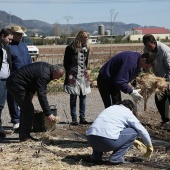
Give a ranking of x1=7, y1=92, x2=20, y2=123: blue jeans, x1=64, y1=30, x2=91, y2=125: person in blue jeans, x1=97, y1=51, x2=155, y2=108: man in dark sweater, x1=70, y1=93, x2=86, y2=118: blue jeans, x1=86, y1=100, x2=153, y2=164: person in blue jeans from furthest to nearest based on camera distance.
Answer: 1. x1=70, y1=93, x2=86, y2=118: blue jeans
2. x1=64, y1=30, x2=91, y2=125: person in blue jeans
3. x1=7, y1=92, x2=20, y2=123: blue jeans
4. x1=97, y1=51, x2=155, y2=108: man in dark sweater
5. x1=86, y1=100, x2=153, y2=164: person in blue jeans

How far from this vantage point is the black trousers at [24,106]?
718 centimetres

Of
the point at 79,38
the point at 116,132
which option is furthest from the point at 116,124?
the point at 79,38

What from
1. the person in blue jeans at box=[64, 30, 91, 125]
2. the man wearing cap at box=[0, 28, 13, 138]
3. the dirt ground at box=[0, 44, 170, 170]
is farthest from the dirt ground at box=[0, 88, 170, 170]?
the man wearing cap at box=[0, 28, 13, 138]

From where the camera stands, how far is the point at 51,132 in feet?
26.9

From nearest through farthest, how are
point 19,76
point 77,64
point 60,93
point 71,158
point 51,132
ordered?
1. point 71,158
2. point 19,76
3. point 51,132
4. point 77,64
5. point 60,93

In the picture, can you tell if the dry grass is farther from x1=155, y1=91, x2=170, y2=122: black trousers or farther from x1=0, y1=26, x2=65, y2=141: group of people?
x1=0, y1=26, x2=65, y2=141: group of people

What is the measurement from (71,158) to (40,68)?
1.42m

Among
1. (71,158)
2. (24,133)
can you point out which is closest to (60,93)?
(24,133)

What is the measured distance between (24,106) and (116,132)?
189 centimetres

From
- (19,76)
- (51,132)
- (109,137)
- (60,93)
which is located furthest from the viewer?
(60,93)

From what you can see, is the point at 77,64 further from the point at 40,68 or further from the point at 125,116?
the point at 125,116

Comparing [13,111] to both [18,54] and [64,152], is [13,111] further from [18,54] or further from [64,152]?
[64,152]

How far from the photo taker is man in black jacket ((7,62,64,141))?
22.6ft

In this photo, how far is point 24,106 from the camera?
7.28 metres
